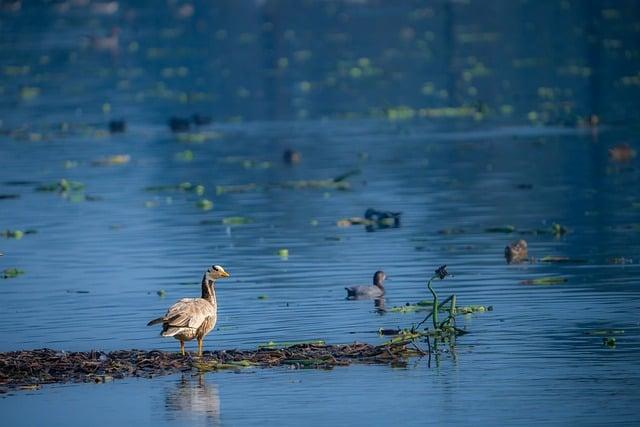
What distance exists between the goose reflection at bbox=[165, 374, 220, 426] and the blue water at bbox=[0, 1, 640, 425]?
0.13 ft

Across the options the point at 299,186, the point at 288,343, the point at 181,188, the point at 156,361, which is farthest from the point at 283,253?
the point at 181,188

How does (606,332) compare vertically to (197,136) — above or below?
below

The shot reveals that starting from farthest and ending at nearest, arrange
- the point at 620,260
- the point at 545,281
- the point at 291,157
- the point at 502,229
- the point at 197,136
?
the point at 197,136, the point at 291,157, the point at 502,229, the point at 620,260, the point at 545,281

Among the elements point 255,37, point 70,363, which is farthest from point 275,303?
point 255,37

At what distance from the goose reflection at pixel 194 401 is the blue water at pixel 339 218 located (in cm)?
4

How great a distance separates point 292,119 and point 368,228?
76.8 ft

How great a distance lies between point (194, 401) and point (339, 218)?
16.2m

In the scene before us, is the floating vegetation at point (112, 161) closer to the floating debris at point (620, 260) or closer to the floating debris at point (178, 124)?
the floating debris at point (178, 124)

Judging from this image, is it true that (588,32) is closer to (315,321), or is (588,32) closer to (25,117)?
(25,117)

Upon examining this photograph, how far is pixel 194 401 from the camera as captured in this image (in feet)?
61.8

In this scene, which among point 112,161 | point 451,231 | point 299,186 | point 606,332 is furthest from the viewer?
point 112,161

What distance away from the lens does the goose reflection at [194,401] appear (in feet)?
59.8

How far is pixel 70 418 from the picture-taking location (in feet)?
59.9

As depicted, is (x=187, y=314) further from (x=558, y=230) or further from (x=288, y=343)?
(x=558, y=230)
